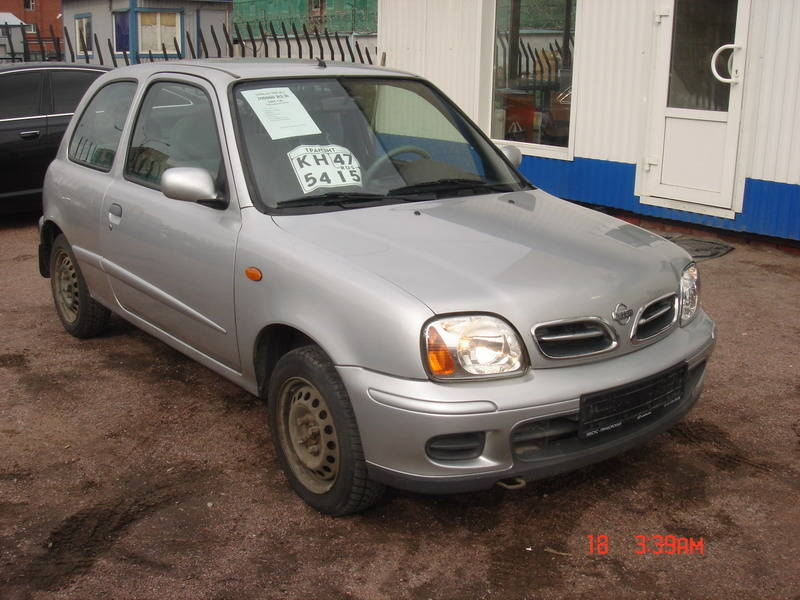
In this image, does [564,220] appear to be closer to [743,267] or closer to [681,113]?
[743,267]

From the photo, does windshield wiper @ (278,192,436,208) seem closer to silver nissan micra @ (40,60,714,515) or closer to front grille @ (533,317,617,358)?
silver nissan micra @ (40,60,714,515)

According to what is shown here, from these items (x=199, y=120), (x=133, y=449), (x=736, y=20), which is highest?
(x=736, y=20)

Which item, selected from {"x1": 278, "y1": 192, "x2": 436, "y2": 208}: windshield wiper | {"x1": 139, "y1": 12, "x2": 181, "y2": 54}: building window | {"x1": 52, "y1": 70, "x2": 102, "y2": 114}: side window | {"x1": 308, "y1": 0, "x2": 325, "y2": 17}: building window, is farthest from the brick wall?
{"x1": 278, "y1": 192, "x2": 436, "y2": 208}: windshield wiper

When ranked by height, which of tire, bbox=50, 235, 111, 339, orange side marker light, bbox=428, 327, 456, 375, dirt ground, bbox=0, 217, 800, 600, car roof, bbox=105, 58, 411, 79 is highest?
car roof, bbox=105, 58, 411, 79

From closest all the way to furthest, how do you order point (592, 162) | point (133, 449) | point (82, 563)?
point (82, 563) < point (133, 449) < point (592, 162)

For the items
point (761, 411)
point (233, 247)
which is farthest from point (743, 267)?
point (233, 247)

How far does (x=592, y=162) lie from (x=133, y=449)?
6.22 meters

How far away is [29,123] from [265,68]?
6.08 meters

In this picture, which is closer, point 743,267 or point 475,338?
point 475,338

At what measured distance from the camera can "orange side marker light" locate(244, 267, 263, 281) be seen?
3844 millimetres

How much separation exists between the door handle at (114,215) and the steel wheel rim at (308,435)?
1.68 metres

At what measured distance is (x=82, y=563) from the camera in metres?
3.44

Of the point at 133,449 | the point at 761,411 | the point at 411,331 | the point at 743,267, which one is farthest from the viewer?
the point at 743,267

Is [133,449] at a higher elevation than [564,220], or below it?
below
